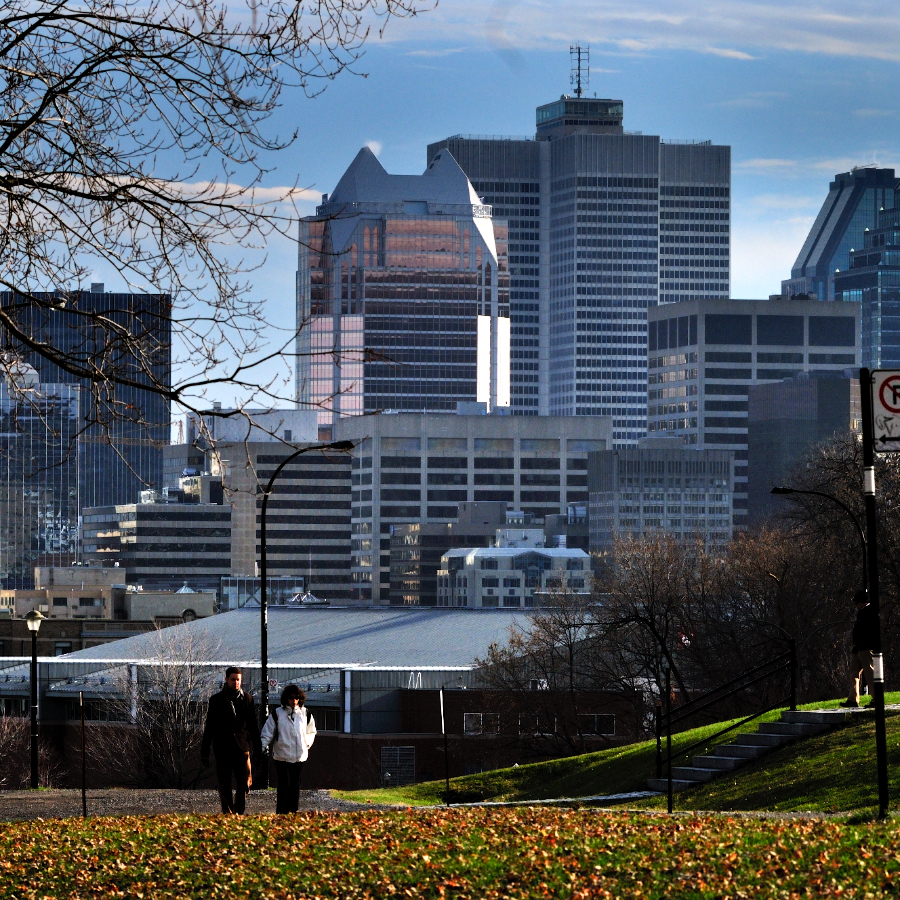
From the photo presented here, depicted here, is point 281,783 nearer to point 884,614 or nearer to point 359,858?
point 359,858

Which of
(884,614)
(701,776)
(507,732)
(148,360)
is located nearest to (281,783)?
(148,360)

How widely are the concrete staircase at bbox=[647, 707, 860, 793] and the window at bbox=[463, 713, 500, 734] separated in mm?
42063

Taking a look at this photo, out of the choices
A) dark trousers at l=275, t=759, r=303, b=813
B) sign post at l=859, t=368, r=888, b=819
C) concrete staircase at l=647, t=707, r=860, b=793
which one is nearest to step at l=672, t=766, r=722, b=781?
concrete staircase at l=647, t=707, r=860, b=793

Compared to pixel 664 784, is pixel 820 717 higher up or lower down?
higher up

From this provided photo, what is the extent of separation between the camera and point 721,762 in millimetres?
27875

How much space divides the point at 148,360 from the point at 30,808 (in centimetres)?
1499

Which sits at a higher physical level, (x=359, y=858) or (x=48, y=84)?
(x=48, y=84)

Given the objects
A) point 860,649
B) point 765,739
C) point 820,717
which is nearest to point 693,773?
point 765,739

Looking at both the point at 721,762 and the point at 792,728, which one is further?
the point at 792,728

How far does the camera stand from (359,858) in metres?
13.9

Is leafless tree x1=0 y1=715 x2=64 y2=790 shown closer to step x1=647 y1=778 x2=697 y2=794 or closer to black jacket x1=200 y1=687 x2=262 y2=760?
step x1=647 y1=778 x2=697 y2=794

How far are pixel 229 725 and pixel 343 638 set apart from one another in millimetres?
84400

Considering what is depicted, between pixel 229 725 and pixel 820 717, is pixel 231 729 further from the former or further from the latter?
pixel 820 717

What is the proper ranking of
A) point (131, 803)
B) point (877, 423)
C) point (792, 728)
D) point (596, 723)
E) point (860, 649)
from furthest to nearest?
point (596, 723), point (131, 803), point (792, 728), point (860, 649), point (877, 423)
